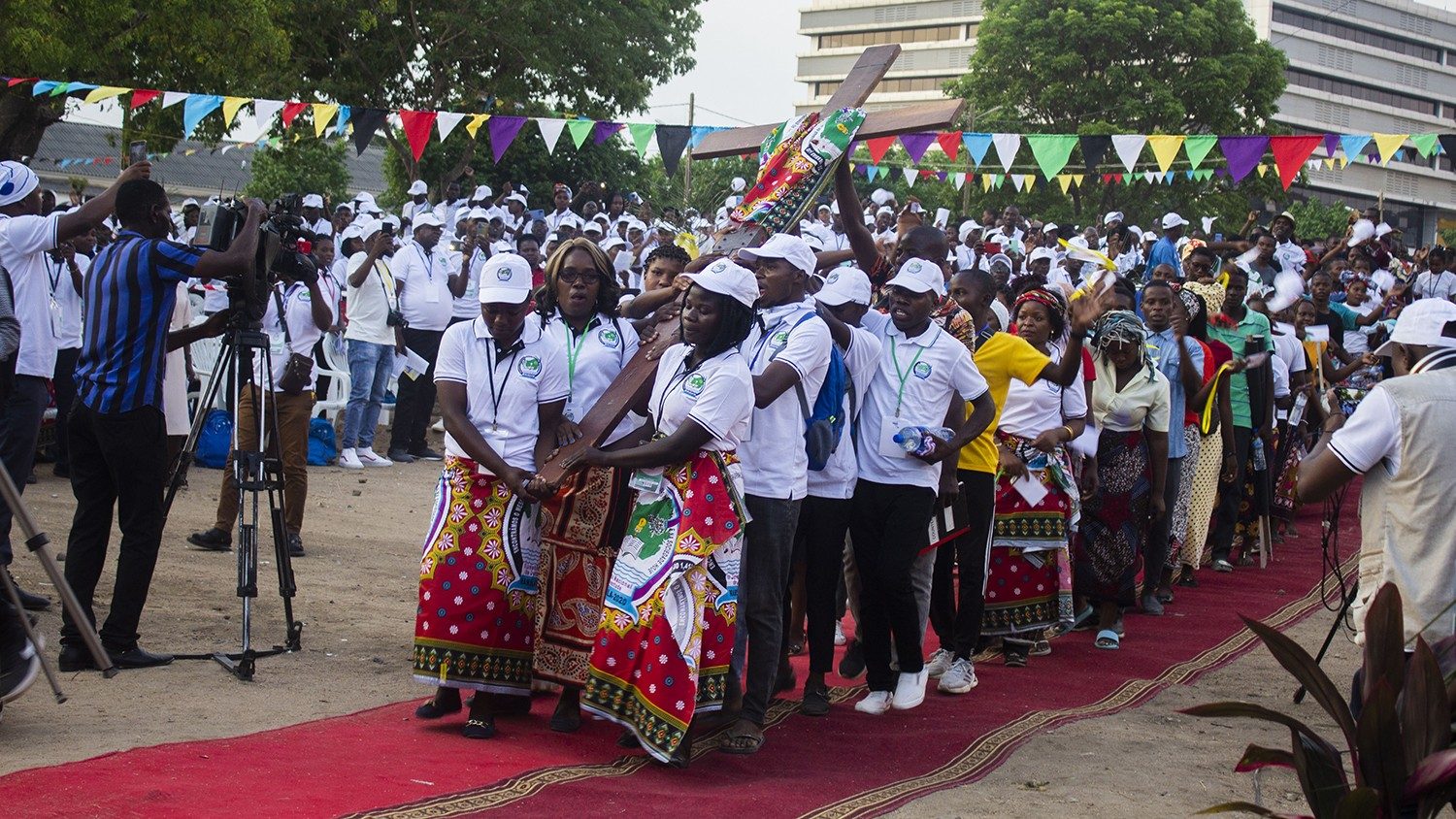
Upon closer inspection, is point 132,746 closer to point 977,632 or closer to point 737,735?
point 737,735

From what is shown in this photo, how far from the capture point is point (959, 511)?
770cm

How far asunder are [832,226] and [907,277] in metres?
15.1

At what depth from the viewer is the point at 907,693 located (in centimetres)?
711

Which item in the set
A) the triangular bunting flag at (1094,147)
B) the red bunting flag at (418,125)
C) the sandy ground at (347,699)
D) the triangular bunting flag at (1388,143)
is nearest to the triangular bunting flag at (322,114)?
the red bunting flag at (418,125)

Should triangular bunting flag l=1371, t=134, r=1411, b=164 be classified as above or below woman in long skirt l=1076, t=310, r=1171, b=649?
above

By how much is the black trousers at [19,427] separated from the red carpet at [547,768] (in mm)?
2384

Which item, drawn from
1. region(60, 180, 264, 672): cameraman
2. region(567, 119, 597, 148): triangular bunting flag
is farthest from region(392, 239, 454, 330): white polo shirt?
region(60, 180, 264, 672): cameraman

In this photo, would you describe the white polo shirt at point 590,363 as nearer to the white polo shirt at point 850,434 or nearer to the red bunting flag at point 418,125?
the white polo shirt at point 850,434

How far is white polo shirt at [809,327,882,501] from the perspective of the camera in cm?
682

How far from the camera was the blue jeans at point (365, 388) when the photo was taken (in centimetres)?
1427

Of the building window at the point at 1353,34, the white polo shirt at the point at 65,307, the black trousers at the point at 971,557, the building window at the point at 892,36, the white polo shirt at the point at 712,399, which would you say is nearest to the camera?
the white polo shirt at the point at 712,399

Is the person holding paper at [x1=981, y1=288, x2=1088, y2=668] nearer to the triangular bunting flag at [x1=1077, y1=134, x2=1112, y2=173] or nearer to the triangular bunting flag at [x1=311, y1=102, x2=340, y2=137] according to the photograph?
the triangular bunting flag at [x1=1077, y1=134, x2=1112, y2=173]

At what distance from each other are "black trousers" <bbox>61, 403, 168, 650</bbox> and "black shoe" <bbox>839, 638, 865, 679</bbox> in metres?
3.40

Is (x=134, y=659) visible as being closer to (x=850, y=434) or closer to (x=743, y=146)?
(x=850, y=434)
